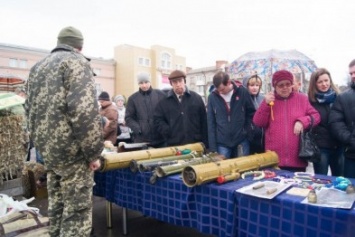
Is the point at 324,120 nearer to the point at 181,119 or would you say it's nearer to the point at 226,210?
the point at 181,119

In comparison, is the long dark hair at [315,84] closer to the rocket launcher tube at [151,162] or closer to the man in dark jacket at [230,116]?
the man in dark jacket at [230,116]

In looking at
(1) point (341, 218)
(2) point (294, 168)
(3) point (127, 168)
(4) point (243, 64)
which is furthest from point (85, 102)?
(4) point (243, 64)

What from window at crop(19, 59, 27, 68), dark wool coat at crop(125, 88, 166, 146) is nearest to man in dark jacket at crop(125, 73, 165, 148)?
dark wool coat at crop(125, 88, 166, 146)

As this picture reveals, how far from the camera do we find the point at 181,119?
3.35m

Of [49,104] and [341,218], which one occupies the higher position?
[49,104]

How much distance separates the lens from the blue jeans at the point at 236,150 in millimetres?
3163

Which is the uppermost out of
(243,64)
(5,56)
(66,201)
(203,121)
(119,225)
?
(5,56)

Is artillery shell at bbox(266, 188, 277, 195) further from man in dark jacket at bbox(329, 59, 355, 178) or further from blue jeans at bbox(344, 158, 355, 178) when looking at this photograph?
blue jeans at bbox(344, 158, 355, 178)

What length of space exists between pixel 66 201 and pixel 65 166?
0.85 feet

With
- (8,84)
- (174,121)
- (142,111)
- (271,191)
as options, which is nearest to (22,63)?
(8,84)

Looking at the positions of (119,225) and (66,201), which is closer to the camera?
(66,201)

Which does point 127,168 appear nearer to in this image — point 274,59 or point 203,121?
point 203,121

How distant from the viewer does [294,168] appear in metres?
2.64

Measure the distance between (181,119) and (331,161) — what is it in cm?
166
